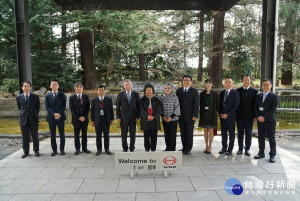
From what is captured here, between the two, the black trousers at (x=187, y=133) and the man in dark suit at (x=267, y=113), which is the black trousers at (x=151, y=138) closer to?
the black trousers at (x=187, y=133)

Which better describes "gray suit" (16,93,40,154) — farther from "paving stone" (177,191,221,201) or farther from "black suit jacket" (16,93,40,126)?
"paving stone" (177,191,221,201)

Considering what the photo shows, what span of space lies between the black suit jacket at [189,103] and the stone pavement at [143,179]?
1.03 meters

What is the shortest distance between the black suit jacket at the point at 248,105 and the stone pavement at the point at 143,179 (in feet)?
3.31

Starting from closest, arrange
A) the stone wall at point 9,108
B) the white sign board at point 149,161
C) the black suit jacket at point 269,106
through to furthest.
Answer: the white sign board at point 149,161, the black suit jacket at point 269,106, the stone wall at point 9,108

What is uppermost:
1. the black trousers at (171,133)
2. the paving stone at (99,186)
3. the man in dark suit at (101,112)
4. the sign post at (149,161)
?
the man in dark suit at (101,112)

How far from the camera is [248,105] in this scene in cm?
553

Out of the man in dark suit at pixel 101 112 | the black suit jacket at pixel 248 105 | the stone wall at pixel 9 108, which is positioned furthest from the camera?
the stone wall at pixel 9 108

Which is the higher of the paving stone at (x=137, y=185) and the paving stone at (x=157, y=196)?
the paving stone at (x=137, y=185)

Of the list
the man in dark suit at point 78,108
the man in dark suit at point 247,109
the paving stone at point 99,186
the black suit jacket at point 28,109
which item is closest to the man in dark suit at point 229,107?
the man in dark suit at point 247,109

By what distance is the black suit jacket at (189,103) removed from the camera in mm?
5621

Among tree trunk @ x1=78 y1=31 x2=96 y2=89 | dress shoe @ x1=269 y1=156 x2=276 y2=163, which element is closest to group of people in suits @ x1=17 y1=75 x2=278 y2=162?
dress shoe @ x1=269 y1=156 x2=276 y2=163

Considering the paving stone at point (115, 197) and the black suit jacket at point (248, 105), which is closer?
the paving stone at point (115, 197)

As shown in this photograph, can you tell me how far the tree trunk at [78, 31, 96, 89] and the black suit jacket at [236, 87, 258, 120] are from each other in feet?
40.4

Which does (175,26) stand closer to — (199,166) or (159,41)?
(159,41)
